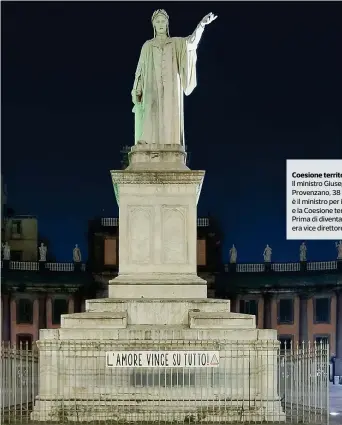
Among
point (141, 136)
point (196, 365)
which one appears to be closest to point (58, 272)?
point (141, 136)

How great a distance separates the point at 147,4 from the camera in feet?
85.1

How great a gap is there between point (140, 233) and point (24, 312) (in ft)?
89.0

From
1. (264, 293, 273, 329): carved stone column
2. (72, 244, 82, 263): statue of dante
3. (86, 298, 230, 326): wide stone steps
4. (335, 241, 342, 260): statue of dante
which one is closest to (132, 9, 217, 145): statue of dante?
(86, 298, 230, 326): wide stone steps

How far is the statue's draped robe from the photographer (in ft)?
55.4

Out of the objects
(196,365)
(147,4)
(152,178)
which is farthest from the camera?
(147,4)

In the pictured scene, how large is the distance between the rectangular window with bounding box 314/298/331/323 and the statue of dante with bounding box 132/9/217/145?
87.4 feet

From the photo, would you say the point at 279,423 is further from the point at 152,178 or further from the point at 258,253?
the point at 258,253

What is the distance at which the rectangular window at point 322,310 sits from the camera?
1644 inches

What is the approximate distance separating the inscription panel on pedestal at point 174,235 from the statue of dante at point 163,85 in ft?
5.18

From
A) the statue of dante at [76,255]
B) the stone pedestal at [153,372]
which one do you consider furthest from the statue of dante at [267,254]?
the stone pedestal at [153,372]

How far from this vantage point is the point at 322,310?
41.8m

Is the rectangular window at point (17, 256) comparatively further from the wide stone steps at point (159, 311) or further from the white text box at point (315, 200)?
the wide stone steps at point (159, 311)

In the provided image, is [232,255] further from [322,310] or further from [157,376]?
[157,376]

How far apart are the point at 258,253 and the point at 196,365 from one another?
A: 2653 cm
